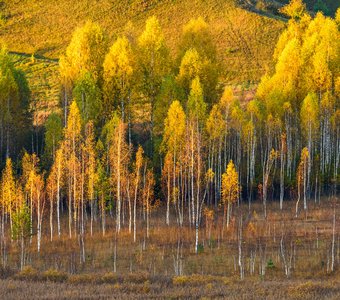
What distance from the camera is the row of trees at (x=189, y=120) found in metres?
42.9

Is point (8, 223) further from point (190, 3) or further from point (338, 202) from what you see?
point (190, 3)

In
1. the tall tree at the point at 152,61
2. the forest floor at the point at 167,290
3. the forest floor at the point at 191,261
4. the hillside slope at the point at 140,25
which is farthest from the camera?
the hillside slope at the point at 140,25

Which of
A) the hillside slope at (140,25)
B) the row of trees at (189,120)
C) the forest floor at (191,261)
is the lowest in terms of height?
the forest floor at (191,261)

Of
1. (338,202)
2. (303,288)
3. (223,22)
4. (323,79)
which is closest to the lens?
(303,288)

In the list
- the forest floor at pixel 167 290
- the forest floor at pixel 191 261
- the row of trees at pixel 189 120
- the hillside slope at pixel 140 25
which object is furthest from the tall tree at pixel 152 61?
the forest floor at pixel 167 290

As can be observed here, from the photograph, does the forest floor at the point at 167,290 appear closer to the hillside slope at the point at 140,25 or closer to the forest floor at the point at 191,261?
the forest floor at the point at 191,261

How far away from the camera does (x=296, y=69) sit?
5441 centimetres

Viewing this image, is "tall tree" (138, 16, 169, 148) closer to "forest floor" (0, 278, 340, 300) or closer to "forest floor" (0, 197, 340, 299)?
"forest floor" (0, 197, 340, 299)

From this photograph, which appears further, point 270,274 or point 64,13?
point 64,13

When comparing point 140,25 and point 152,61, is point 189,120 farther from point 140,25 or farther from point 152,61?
point 140,25

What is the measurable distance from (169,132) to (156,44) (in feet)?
46.6

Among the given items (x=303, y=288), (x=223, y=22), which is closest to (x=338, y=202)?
(x=303, y=288)

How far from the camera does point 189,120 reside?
45031 mm

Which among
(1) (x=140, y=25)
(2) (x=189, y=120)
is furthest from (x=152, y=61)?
(1) (x=140, y=25)
